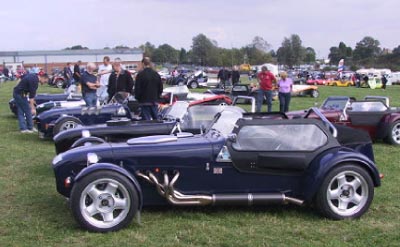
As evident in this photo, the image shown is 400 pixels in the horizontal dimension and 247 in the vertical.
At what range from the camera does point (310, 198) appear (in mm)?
5254

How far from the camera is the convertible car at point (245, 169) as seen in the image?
5184mm

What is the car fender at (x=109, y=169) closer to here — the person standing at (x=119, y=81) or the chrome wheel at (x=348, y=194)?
the chrome wheel at (x=348, y=194)

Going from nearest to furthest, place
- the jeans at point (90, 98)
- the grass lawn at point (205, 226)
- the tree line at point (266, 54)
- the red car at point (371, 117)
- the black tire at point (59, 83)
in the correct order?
1. the grass lawn at point (205, 226)
2. the red car at point (371, 117)
3. the jeans at point (90, 98)
4. the black tire at point (59, 83)
5. the tree line at point (266, 54)

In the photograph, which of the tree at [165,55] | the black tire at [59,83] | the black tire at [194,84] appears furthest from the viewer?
the tree at [165,55]

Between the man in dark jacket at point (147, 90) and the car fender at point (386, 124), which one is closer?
the man in dark jacket at point (147, 90)

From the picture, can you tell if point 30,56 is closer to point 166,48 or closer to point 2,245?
point 166,48

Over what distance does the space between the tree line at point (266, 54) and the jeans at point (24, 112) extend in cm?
8522

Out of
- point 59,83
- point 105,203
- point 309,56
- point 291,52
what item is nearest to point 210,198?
point 105,203

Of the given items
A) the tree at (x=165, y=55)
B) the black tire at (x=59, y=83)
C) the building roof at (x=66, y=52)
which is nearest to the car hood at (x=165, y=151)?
the black tire at (x=59, y=83)

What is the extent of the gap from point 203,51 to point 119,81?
102958 mm

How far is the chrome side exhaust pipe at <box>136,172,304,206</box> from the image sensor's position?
16.9ft

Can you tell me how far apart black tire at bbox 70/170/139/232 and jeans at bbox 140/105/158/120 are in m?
4.84

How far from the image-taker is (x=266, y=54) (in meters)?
112

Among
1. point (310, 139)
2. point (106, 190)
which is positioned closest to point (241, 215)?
point (310, 139)
